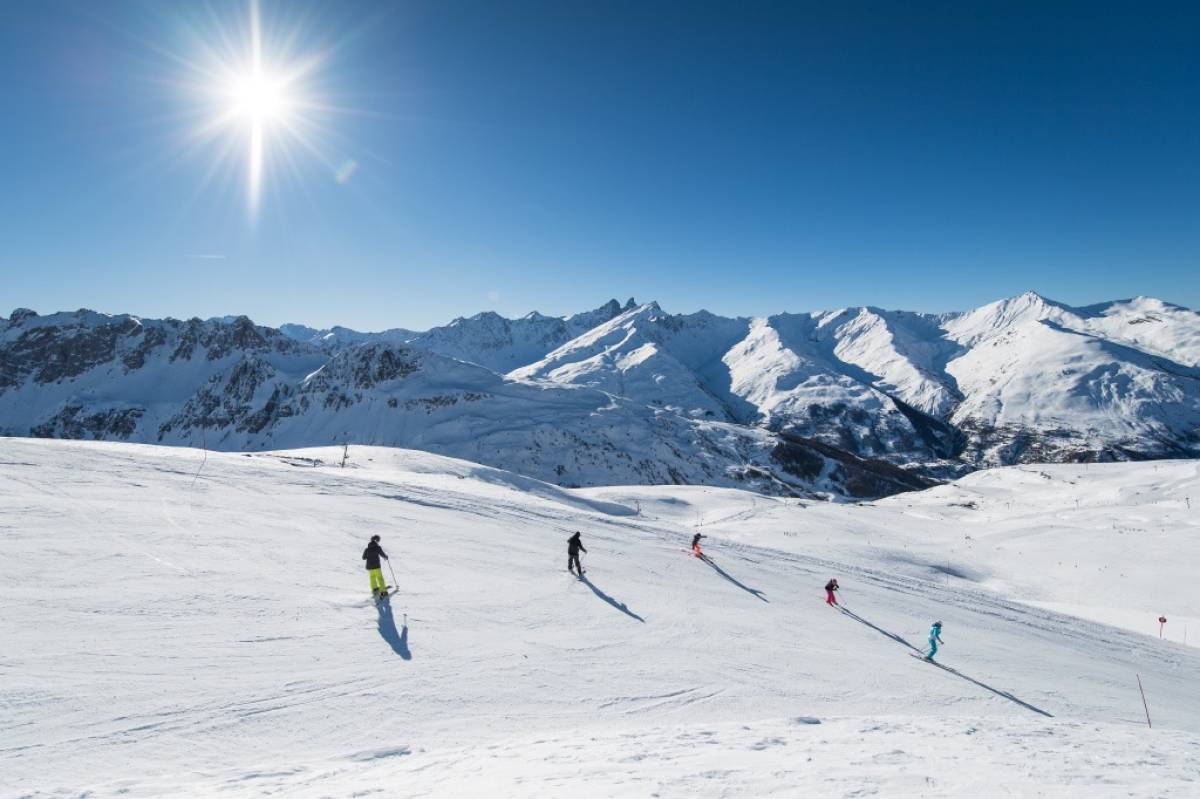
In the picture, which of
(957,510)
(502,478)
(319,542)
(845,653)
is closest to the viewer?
(845,653)

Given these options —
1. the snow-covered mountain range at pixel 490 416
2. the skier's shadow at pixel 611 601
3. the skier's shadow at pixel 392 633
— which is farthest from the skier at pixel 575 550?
the snow-covered mountain range at pixel 490 416

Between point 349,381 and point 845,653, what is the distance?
128913mm

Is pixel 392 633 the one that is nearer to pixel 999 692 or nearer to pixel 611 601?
pixel 611 601

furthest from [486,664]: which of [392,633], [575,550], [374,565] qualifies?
[575,550]

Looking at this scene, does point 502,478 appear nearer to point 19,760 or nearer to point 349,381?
point 19,760

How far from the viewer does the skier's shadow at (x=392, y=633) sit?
10.1 meters

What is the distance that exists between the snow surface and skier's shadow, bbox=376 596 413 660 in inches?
2.2

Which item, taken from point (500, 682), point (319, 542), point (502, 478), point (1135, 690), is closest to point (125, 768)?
point (500, 682)

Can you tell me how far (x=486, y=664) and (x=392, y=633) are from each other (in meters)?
2.15

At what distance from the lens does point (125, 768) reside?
6516 millimetres

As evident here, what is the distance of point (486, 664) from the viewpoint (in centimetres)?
A: 1011

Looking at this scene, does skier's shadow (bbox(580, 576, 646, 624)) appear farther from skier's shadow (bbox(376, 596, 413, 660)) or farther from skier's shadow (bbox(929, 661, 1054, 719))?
skier's shadow (bbox(929, 661, 1054, 719))

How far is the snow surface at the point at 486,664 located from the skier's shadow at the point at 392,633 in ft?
0.18

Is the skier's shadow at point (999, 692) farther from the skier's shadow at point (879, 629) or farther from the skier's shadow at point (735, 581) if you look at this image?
the skier's shadow at point (735, 581)
